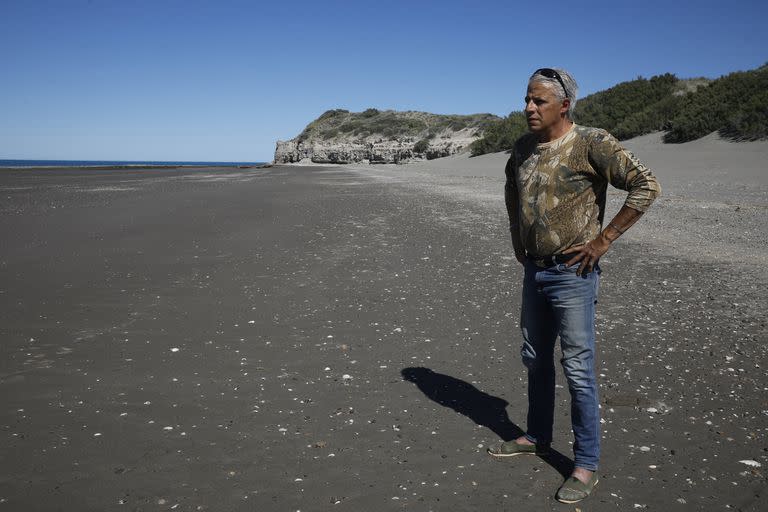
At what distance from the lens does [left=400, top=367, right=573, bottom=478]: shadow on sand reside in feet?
12.4

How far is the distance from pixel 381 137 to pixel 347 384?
91075 mm

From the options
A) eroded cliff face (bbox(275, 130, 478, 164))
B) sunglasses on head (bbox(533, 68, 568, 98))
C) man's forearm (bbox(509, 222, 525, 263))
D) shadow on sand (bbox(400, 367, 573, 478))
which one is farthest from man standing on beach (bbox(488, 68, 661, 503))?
eroded cliff face (bbox(275, 130, 478, 164))

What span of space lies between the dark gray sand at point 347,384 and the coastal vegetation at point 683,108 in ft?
59.8

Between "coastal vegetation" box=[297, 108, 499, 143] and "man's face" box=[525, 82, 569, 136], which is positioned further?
"coastal vegetation" box=[297, 108, 499, 143]

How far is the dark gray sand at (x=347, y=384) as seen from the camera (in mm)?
3330

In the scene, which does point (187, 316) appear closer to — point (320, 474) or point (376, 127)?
point (320, 474)

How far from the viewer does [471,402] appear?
4492mm

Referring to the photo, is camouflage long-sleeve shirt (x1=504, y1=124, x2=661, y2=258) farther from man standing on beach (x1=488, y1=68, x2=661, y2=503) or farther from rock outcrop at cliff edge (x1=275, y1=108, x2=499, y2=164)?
rock outcrop at cliff edge (x1=275, y1=108, x2=499, y2=164)

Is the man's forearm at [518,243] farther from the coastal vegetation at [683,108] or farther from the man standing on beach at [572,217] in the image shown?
the coastal vegetation at [683,108]

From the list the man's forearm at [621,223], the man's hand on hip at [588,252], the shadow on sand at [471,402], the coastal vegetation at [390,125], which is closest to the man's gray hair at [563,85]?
the man's forearm at [621,223]

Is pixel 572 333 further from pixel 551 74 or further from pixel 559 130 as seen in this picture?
pixel 551 74

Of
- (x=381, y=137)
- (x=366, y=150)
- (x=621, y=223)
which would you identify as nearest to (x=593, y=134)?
(x=621, y=223)

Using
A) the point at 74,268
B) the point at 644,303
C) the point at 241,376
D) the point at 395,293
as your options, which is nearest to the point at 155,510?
the point at 241,376

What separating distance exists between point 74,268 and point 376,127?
91387 mm
